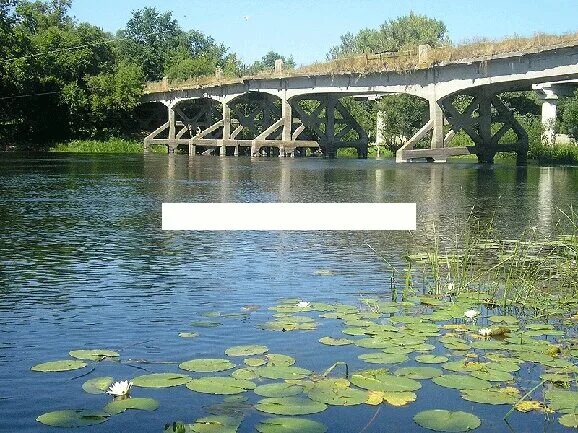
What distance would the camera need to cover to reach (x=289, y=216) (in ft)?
61.9

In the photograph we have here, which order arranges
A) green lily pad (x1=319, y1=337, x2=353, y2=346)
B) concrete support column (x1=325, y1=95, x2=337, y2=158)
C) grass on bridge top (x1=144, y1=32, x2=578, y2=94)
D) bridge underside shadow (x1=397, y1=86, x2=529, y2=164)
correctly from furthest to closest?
1. concrete support column (x1=325, y1=95, x2=337, y2=158)
2. bridge underside shadow (x1=397, y1=86, x2=529, y2=164)
3. grass on bridge top (x1=144, y1=32, x2=578, y2=94)
4. green lily pad (x1=319, y1=337, x2=353, y2=346)

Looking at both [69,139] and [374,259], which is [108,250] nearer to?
[374,259]

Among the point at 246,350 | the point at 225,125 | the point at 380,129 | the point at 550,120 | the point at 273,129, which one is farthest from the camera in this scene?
the point at 380,129

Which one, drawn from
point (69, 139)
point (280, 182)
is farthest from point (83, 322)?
point (69, 139)

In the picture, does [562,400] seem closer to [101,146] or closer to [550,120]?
[550,120]

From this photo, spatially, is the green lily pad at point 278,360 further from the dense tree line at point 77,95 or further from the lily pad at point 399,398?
the dense tree line at point 77,95

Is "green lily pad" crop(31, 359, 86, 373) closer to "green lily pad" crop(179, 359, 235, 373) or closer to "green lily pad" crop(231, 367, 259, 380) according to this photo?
"green lily pad" crop(179, 359, 235, 373)

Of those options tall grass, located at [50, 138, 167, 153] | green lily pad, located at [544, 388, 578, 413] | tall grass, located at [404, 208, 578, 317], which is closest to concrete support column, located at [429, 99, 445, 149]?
tall grass, located at [404, 208, 578, 317]

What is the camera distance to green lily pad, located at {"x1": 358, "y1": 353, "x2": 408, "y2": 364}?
19.7 feet

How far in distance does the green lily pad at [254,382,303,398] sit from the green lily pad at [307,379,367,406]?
8 cm

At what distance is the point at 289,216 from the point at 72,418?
1419 centimetres

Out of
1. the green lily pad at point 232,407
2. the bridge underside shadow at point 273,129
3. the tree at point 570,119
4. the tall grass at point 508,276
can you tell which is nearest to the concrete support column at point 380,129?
the bridge underside shadow at point 273,129

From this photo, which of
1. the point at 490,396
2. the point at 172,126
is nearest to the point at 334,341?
the point at 490,396

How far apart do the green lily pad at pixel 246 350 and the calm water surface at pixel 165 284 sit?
0.49 feet
